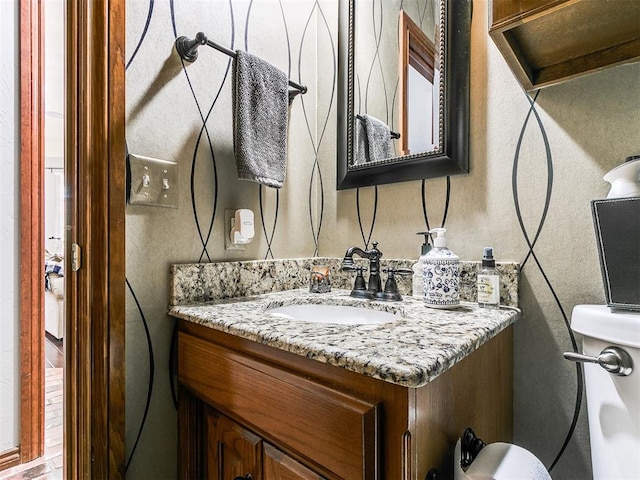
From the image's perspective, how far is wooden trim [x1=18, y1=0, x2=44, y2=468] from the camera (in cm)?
132

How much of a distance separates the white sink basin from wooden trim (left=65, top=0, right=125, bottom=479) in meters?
0.38

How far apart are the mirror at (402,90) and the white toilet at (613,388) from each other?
19.1 inches

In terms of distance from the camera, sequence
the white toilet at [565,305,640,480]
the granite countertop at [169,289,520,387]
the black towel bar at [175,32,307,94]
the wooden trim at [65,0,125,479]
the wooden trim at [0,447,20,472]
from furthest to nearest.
Result: the wooden trim at [0,447,20,472] → the black towel bar at [175,32,307,94] → the wooden trim at [65,0,125,479] → the white toilet at [565,305,640,480] → the granite countertop at [169,289,520,387]

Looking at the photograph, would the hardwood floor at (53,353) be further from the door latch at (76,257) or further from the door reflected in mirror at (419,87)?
the door reflected in mirror at (419,87)

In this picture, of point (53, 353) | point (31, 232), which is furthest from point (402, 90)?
point (53, 353)

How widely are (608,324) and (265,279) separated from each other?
84 cm

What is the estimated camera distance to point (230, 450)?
735 mm

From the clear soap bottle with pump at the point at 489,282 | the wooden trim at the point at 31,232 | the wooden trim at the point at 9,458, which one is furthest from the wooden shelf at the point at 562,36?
the wooden trim at the point at 9,458

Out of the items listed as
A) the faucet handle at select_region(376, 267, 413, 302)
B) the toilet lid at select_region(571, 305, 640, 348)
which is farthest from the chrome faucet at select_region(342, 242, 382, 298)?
the toilet lid at select_region(571, 305, 640, 348)

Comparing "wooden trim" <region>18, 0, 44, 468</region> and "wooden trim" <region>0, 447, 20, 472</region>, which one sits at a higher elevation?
"wooden trim" <region>18, 0, 44, 468</region>

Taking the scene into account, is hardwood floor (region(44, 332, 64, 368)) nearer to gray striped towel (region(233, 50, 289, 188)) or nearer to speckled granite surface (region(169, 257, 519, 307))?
speckled granite surface (region(169, 257, 519, 307))

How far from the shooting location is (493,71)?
89 cm

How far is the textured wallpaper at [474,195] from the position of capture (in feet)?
2.52

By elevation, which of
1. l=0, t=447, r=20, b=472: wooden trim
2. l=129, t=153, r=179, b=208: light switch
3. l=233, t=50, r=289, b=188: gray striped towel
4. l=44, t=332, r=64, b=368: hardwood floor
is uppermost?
l=233, t=50, r=289, b=188: gray striped towel
